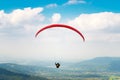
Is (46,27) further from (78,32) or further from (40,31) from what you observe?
(78,32)

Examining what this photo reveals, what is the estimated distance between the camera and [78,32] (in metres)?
56.2

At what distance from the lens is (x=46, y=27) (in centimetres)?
5788

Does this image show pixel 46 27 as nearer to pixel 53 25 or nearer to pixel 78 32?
pixel 53 25

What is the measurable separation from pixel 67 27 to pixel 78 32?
9.57ft

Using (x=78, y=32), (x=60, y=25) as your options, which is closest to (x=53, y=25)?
(x=60, y=25)

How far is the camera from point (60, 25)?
186ft

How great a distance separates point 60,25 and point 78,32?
4.64m

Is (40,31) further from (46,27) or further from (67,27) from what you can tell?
(67,27)

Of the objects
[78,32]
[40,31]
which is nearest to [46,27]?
[40,31]

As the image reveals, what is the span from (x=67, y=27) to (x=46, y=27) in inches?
206

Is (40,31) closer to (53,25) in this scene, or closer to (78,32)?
(53,25)

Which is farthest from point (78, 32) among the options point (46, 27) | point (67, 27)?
point (46, 27)

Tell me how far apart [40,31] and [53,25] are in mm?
3529

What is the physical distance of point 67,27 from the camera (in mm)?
56750
